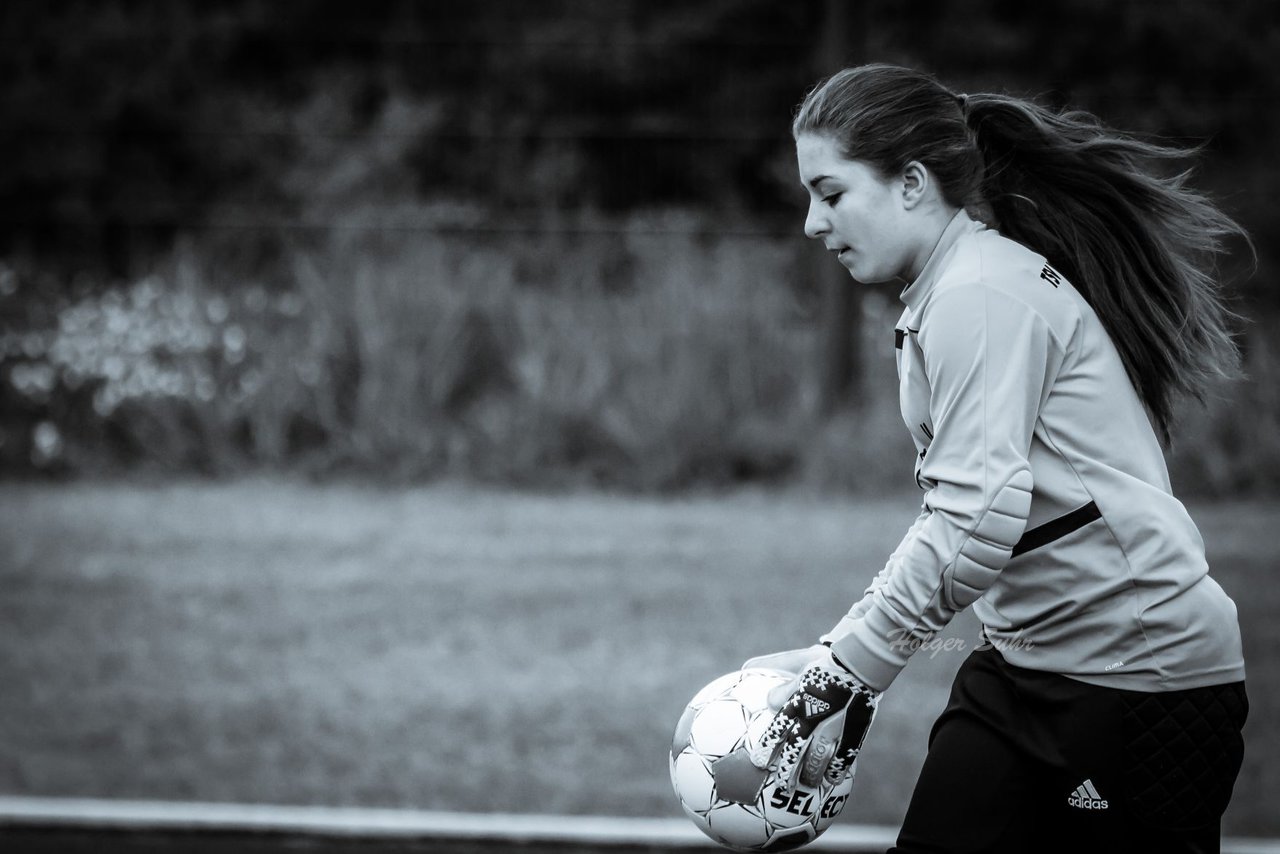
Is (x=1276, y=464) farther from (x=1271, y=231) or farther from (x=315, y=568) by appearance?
(x=315, y=568)

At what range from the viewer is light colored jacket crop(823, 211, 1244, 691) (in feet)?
7.72

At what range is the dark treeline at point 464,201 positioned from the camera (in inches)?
464

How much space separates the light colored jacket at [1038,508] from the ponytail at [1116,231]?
12 cm

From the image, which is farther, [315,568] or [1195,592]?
[315,568]

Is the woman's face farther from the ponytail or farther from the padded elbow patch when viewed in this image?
the padded elbow patch

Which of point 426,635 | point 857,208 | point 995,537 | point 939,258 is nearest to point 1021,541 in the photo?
point 995,537

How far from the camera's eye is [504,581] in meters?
8.43

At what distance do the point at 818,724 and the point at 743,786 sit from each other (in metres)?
0.21

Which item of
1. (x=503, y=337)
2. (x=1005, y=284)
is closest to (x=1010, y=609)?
(x=1005, y=284)

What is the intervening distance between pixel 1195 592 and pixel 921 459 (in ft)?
1.63

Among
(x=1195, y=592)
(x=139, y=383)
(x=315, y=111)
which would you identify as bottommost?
(x=139, y=383)

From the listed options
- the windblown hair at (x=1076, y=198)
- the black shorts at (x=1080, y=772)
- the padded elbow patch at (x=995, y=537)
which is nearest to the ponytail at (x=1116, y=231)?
the windblown hair at (x=1076, y=198)

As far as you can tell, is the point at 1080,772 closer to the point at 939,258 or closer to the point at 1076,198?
the point at 939,258

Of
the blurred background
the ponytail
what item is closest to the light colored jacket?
the ponytail
